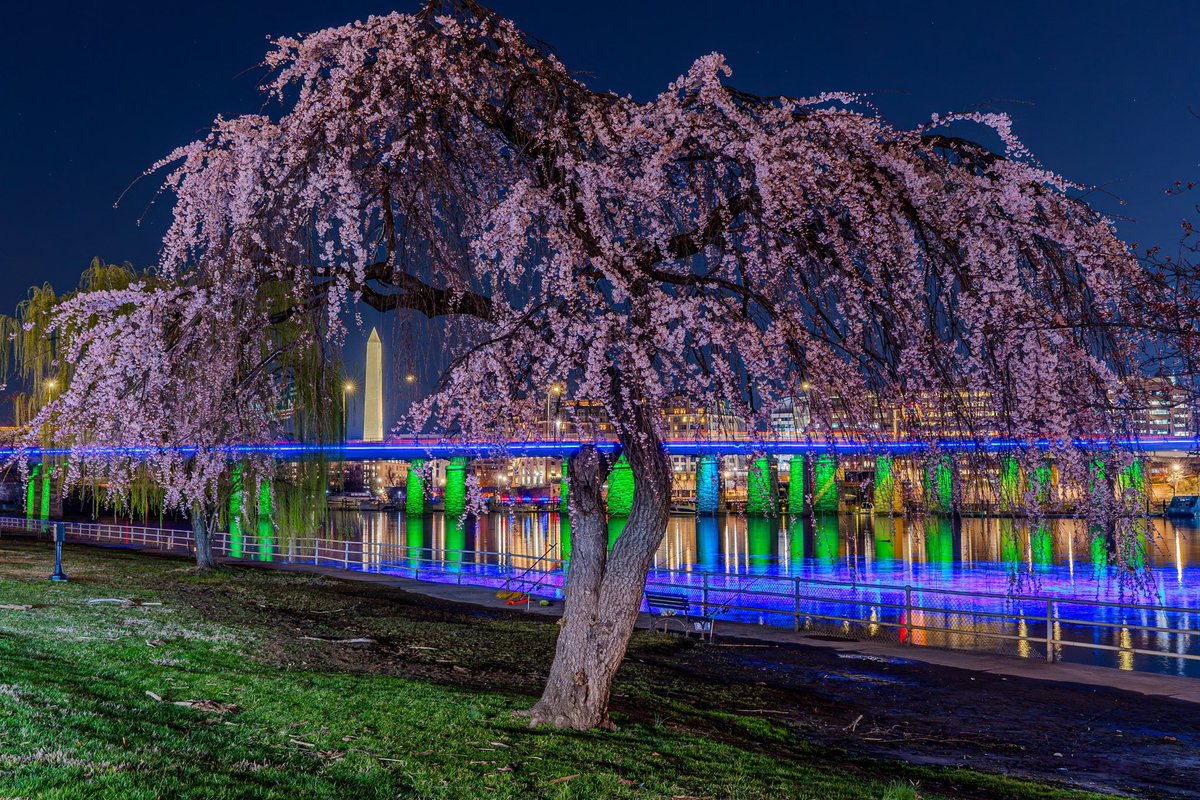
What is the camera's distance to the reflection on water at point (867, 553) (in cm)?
3403

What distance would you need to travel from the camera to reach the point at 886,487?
8.91m

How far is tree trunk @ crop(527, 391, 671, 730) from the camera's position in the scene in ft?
31.0

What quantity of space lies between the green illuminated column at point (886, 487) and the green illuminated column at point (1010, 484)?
2.65 ft

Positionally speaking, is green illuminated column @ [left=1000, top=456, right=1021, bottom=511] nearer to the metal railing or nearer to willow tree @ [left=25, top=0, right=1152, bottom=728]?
willow tree @ [left=25, top=0, right=1152, bottom=728]

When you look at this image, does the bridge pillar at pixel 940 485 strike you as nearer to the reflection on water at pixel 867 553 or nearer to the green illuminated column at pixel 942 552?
the reflection on water at pixel 867 553

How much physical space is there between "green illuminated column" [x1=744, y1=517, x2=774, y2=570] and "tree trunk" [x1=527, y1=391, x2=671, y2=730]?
48.1 metres

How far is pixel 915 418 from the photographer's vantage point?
750cm

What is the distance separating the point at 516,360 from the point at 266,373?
9.43 feet

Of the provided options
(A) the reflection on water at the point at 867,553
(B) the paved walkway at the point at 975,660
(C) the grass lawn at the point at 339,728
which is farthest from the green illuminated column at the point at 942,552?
(C) the grass lawn at the point at 339,728

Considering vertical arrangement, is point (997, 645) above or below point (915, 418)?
below

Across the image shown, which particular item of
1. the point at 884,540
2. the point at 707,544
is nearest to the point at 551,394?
the point at 707,544

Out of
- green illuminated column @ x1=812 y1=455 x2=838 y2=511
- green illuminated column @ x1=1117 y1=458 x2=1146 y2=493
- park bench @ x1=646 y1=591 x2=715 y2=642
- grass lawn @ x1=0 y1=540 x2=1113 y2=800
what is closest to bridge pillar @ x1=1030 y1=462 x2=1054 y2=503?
green illuminated column @ x1=1117 y1=458 x2=1146 y2=493

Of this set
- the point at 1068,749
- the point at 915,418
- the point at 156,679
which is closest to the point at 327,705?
the point at 156,679

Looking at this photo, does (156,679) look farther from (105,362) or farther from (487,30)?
(487,30)
